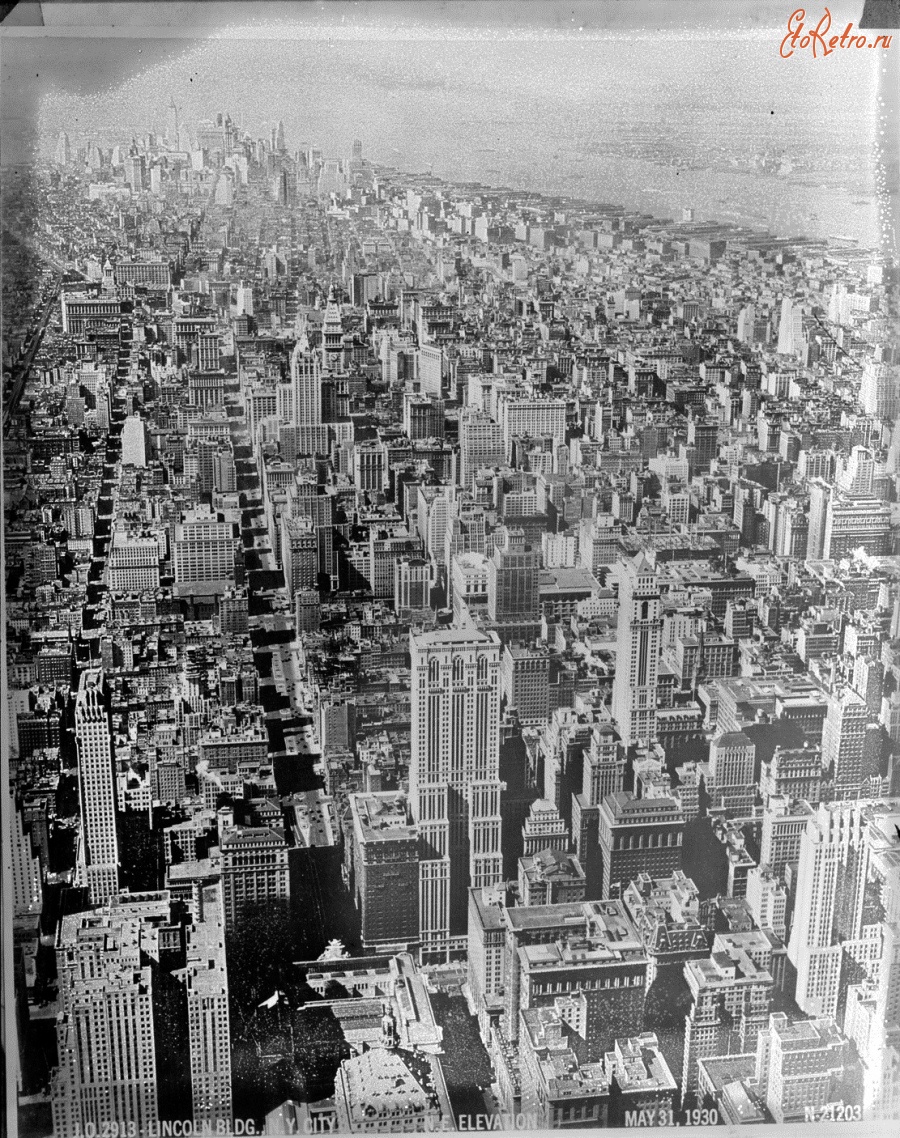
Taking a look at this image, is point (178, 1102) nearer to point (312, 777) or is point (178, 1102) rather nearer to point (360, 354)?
point (312, 777)

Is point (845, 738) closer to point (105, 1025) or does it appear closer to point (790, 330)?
point (790, 330)

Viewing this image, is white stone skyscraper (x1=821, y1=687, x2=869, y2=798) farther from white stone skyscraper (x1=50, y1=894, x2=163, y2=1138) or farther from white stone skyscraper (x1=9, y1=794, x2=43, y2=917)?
white stone skyscraper (x1=9, y1=794, x2=43, y2=917)

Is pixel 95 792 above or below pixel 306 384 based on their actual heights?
below

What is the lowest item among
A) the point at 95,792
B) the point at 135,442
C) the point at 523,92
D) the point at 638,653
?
the point at 95,792

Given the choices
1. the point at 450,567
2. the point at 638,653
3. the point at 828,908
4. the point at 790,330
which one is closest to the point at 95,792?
the point at 450,567

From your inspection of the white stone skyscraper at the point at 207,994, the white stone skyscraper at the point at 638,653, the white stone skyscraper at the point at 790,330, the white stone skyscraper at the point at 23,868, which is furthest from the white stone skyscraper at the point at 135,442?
the white stone skyscraper at the point at 790,330

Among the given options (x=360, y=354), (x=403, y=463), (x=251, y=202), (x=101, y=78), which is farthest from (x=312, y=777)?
(x=101, y=78)

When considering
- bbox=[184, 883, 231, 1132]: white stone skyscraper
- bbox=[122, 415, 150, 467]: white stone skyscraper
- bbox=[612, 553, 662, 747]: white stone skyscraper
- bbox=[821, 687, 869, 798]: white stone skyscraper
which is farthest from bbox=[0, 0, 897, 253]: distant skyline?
bbox=[184, 883, 231, 1132]: white stone skyscraper

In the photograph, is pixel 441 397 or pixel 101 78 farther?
pixel 441 397
